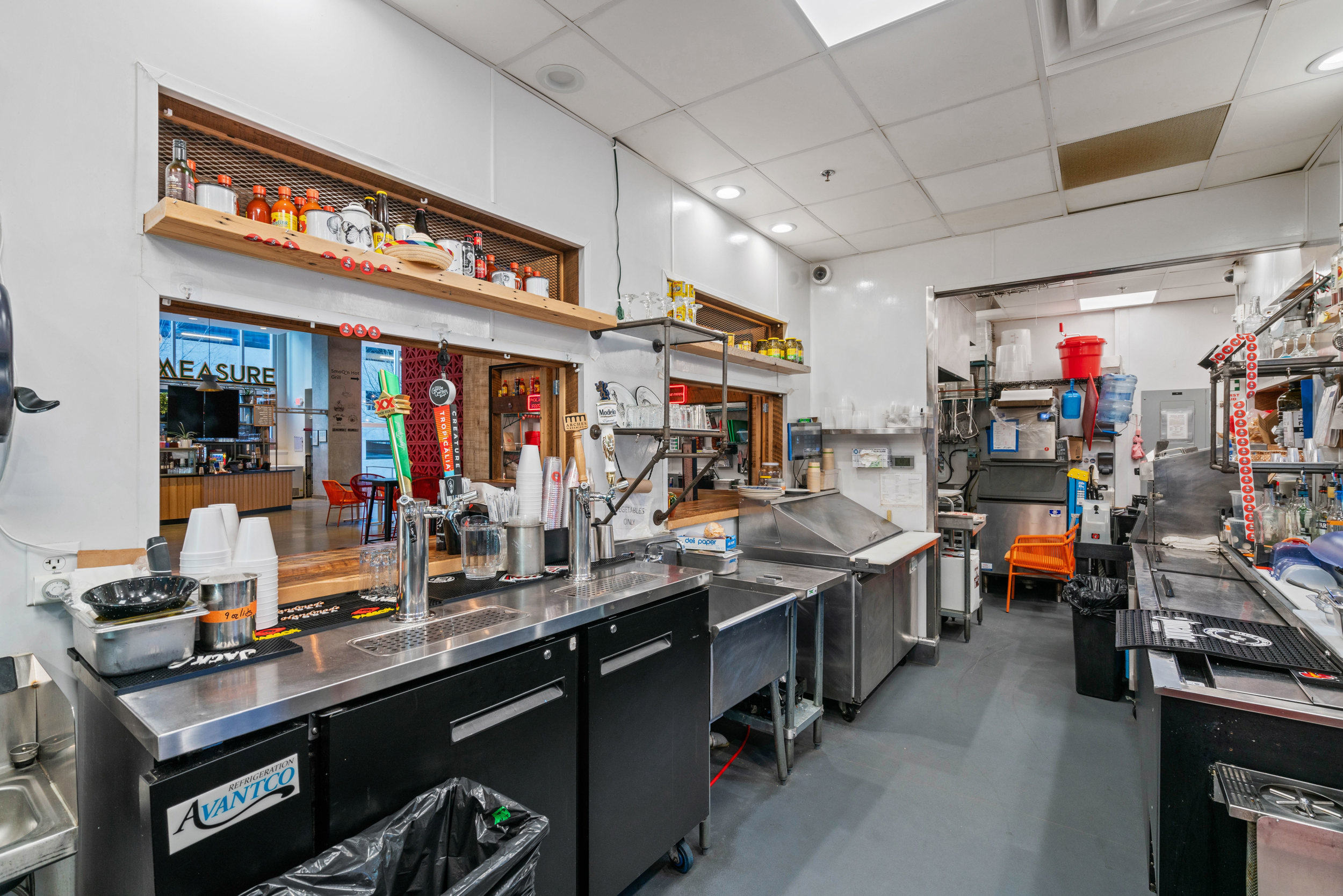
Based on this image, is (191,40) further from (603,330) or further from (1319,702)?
(1319,702)

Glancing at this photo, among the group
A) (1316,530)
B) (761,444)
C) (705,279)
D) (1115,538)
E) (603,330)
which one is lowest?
(1115,538)

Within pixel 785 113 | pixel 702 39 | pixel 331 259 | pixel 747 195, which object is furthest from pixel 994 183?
pixel 331 259

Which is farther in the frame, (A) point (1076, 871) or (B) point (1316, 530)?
(B) point (1316, 530)

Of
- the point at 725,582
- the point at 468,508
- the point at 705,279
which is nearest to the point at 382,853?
the point at 468,508

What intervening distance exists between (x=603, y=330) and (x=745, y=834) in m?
2.25

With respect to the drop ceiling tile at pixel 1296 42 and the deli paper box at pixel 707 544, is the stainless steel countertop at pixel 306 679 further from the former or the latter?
the drop ceiling tile at pixel 1296 42

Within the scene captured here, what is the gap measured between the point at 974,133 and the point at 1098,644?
2890mm

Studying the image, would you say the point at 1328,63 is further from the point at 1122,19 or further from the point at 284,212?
the point at 284,212

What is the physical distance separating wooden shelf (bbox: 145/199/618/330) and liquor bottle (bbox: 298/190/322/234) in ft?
0.43

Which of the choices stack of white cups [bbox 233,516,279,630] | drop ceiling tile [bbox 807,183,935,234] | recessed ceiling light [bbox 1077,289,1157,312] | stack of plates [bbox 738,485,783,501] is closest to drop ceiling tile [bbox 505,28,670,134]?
drop ceiling tile [bbox 807,183,935,234]

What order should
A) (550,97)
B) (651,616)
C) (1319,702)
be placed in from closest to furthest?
1. (1319,702)
2. (651,616)
3. (550,97)

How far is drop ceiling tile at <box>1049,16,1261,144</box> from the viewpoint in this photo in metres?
2.39

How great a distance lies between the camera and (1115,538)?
5430 mm

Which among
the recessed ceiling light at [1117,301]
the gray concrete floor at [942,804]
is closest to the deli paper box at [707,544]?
the gray concrete floor at [942,804]
